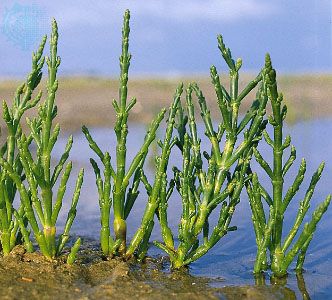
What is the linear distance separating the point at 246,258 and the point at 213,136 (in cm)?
122

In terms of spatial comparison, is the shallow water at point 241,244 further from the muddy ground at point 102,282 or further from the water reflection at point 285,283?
the muddy ground at point 102,282

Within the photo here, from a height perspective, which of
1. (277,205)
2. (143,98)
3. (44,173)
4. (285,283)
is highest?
(143,98)

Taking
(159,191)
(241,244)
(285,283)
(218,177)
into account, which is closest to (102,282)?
(159,191)

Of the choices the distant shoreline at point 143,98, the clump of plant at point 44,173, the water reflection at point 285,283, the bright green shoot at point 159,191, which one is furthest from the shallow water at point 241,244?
the distant shoreline at point 143,98

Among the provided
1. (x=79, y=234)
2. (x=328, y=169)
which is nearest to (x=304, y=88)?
(x=328, y=169)

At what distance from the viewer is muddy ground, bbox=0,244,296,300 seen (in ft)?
12.2

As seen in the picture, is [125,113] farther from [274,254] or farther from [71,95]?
[71,95]

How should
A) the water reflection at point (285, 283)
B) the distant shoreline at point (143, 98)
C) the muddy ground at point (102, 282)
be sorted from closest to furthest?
the muddy ground at point (102, 282) < the water reflection at point (285, 283) < the distant shoreline at point (143, 98)

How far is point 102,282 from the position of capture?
3.96 meters

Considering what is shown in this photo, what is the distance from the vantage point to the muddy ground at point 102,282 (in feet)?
12.2

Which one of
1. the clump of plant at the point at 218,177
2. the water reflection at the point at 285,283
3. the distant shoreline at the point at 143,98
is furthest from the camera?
the distant shoreline at the point at 143,98

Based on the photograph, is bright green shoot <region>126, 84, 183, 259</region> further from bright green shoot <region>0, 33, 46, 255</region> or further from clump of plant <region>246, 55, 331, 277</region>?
bright green shoot <region>0, 33, 46, 255</region>

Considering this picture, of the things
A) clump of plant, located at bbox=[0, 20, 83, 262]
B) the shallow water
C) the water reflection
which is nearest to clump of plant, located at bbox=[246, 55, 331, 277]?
the water reflection

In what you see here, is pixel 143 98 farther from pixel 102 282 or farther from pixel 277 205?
pixel 102 282
